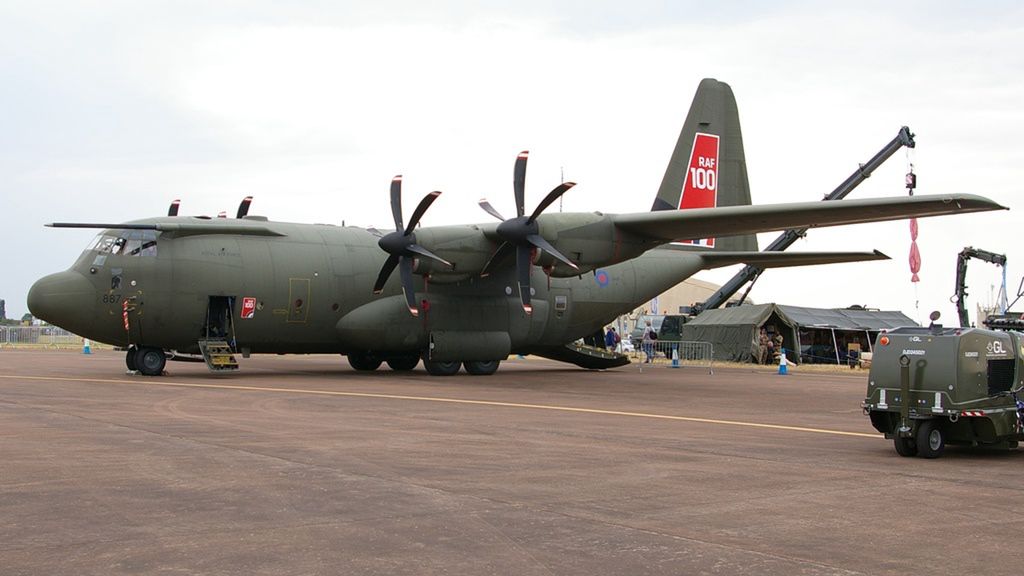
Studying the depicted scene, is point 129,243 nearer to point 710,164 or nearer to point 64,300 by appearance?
point 64,300

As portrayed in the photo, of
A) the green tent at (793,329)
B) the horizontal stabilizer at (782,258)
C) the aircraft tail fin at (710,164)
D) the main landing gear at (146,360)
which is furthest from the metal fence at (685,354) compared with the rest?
the main landing gear at (146,360)

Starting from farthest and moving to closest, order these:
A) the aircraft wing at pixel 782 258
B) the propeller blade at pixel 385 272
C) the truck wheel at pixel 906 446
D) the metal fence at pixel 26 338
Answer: the metal fence at pixel 26 338 → the aircraft wing at pixel 782 258 → the propeller blade at pixel 385 272 → the truck wheel at pixel 906 446

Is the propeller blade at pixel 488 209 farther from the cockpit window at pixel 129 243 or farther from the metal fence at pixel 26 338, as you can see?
the metal fence at pixel 26 338

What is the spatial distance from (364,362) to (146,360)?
6.69 meters

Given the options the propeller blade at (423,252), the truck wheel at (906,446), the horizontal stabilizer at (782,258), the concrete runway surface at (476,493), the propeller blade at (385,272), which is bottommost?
the concrete runway surface at (476,493)

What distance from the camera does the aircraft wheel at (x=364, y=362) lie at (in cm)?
2856

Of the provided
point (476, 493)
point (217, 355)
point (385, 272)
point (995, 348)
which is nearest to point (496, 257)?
point (385, 272)

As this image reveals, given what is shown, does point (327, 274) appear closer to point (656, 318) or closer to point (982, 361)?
point (982, 361)

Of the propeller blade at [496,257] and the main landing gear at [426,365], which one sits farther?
the main landing gear at [426,365]

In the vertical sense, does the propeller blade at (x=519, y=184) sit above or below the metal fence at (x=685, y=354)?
above

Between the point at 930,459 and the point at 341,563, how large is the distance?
8.12m

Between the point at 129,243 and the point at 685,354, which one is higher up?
the point at 129,243

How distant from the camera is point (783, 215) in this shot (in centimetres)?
2173

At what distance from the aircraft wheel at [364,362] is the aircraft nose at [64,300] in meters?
7.87
